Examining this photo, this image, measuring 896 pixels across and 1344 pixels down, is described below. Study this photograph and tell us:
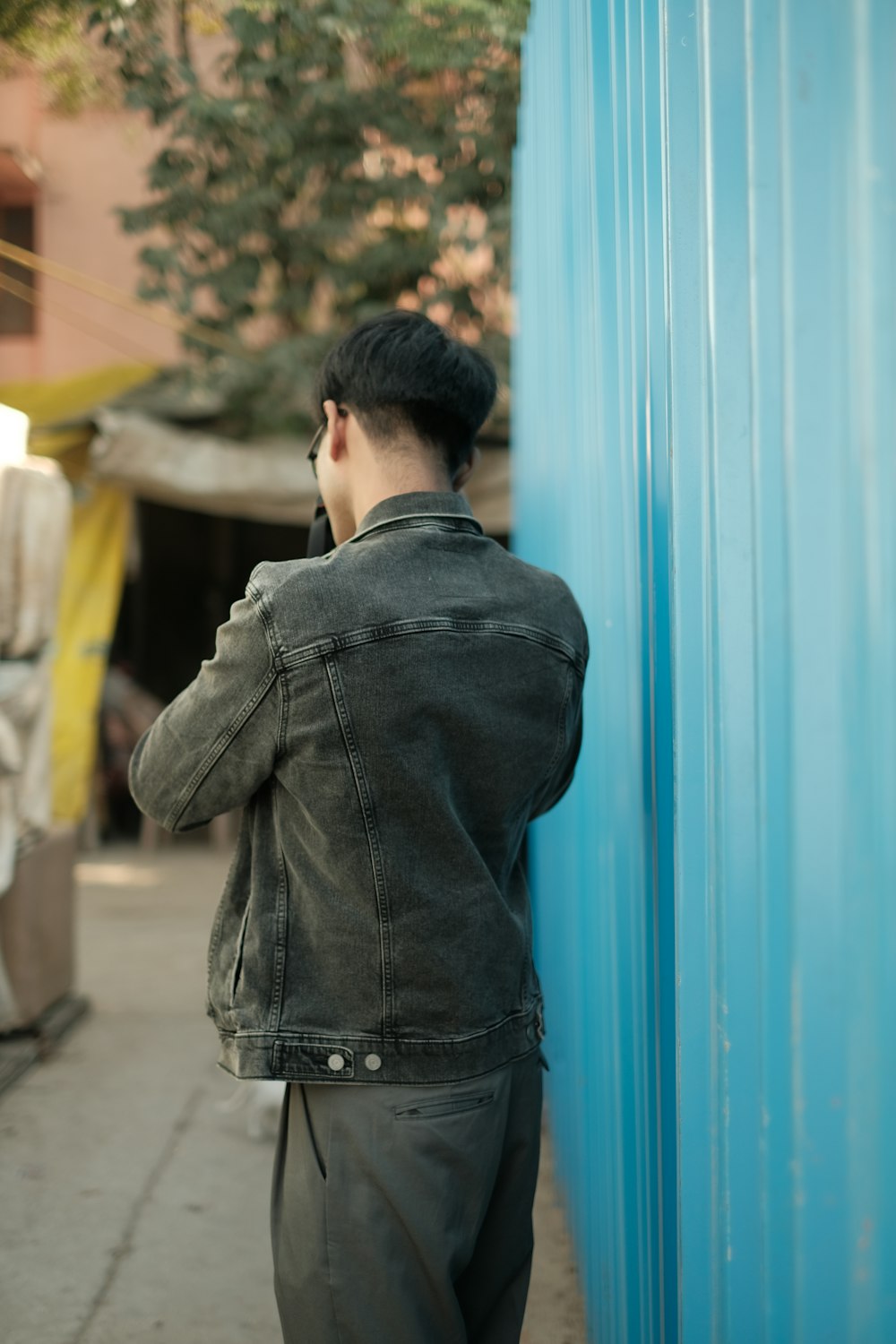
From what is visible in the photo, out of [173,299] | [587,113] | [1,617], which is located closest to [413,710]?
[587,113]

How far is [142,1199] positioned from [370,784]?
2.32 metres

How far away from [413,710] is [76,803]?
6.39m

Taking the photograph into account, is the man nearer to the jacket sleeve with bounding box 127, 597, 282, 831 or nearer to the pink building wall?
the jacket sleeve with bounding box 127, 597, 282, 831

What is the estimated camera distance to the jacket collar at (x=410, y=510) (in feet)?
4.65

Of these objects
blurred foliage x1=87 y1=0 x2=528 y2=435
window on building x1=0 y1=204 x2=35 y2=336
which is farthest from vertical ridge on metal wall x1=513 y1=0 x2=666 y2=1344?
window on building x1=0 y1=204 x2=35 y2=336

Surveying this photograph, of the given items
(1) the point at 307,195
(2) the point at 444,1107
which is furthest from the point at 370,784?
(1) the point at 307,195

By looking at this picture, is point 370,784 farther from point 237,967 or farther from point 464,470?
point 464,470

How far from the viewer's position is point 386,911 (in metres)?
1.37

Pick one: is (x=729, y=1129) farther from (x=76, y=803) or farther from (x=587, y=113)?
(x=76, y=803)

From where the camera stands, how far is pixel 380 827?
1.36m

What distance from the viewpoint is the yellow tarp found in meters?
7.14

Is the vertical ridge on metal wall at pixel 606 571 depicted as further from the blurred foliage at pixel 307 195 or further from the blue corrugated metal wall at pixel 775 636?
the blurred foliage at pixel 307 195

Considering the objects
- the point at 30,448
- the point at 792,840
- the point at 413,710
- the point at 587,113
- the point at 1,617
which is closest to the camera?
the point at 792,840

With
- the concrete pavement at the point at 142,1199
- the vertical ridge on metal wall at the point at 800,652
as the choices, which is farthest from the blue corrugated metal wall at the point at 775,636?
the concrete pavement at the point at 142,1199
